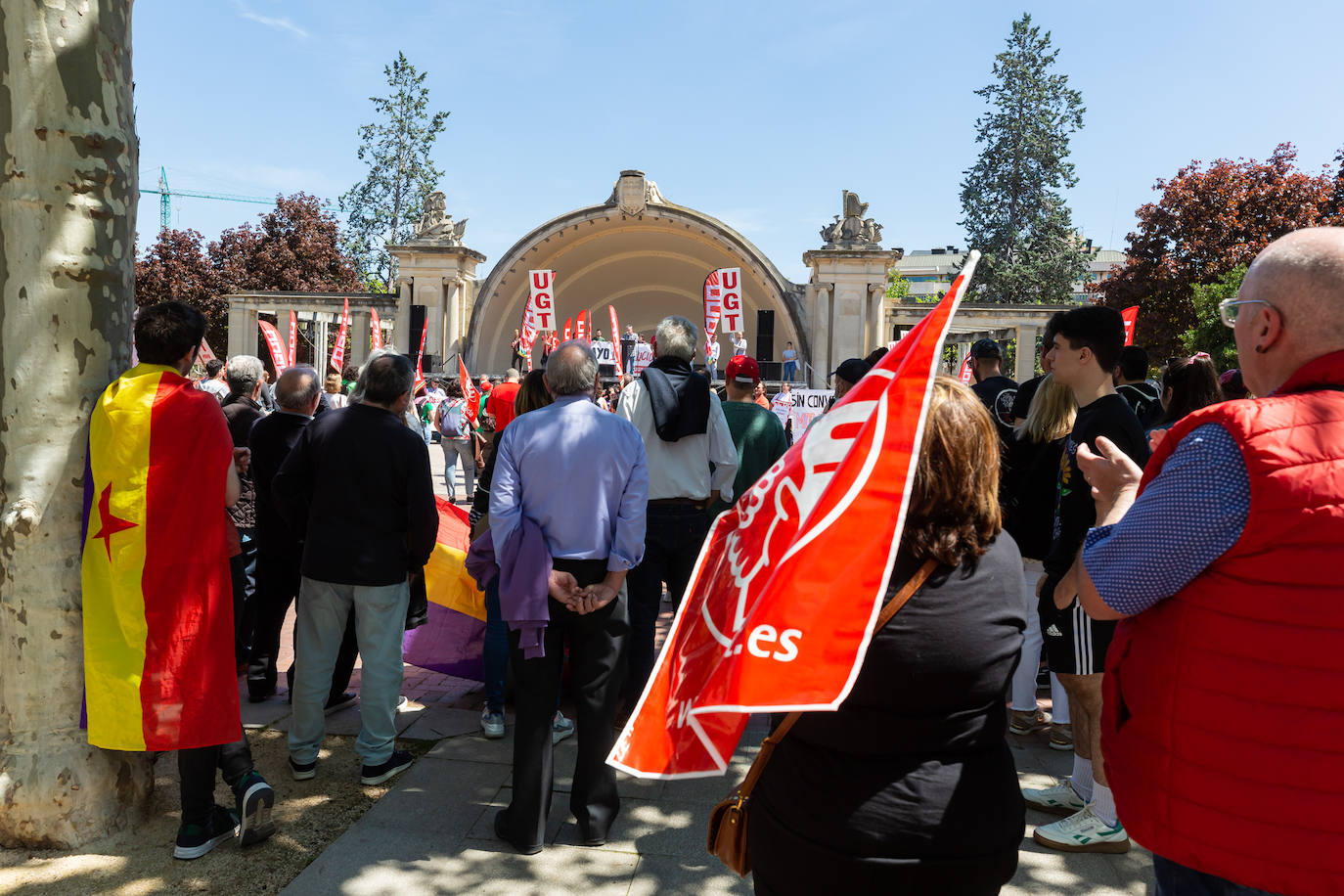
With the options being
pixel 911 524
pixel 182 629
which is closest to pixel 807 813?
pixel 911 524

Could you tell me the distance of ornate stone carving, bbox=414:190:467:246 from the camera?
29.9 meters

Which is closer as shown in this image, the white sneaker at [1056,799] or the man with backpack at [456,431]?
the white sneaker at [1056,799]

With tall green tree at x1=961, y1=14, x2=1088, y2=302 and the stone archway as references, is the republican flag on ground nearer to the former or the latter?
the stone archway

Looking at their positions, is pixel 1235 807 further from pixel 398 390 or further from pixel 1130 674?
pixel 398 390

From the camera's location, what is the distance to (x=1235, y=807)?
5.51 ft

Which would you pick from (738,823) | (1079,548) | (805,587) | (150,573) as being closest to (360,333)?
(150,573)

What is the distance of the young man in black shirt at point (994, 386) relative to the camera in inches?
237

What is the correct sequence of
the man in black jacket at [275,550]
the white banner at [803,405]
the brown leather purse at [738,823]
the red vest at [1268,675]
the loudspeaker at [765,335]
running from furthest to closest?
the loudspeaker at [765,335]
the white banner at [803,405]
the man in black jacket at [275,550]
the brown leather purse at [738,823]
the red vest at [1268,675]

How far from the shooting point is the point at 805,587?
176cm

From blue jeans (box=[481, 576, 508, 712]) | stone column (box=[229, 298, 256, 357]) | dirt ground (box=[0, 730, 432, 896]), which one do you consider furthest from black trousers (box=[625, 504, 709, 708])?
stone column (box=[229, 298, 256, 357])

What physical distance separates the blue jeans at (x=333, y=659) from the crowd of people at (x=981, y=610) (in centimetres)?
1

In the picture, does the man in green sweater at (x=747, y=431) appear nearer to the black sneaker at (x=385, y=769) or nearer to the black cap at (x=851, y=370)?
the black cap at (x=851, y=370)

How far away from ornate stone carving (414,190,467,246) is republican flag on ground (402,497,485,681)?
26.2 metres

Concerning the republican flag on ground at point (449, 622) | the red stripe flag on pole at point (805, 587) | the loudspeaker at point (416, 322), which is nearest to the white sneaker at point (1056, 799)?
the red stripe flag on pole at point (805, 587)
